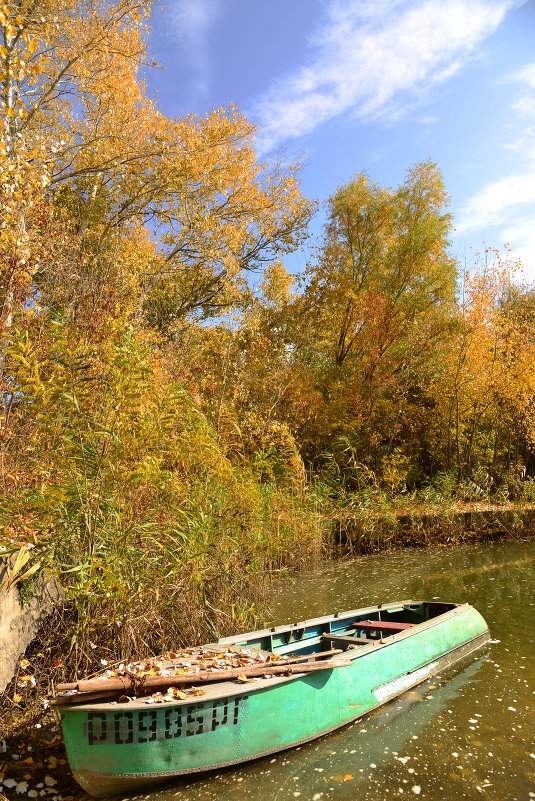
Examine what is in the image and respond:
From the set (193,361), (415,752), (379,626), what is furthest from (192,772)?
(193,361)

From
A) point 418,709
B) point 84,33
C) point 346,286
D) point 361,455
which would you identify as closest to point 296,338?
point 346,286

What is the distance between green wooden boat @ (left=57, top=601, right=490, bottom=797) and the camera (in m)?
3.71

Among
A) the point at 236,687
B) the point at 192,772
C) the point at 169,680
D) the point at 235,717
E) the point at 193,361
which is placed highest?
the point at 193,361

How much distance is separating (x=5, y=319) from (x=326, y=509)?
8702 mm

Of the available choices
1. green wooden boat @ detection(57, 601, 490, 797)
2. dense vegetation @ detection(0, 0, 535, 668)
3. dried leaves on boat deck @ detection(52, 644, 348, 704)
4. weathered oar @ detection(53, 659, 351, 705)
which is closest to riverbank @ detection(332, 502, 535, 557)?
dense vegetation @ detection(0, 0, 535, 668)

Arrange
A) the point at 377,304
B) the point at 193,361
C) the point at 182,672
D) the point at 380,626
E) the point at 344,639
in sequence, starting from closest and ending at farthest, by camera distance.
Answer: the point at 182,672 → the point at 344,639 → the point at 380,626 → the point at 193,361 → the point at 377,304

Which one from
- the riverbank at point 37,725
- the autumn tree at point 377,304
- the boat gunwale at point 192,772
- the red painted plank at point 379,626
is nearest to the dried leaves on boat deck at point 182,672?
the boat gunwale at point 192,772

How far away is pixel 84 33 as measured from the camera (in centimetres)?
1131

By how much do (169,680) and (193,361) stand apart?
10.1 m

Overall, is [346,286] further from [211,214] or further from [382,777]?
[382,777]

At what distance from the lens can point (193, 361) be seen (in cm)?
1358

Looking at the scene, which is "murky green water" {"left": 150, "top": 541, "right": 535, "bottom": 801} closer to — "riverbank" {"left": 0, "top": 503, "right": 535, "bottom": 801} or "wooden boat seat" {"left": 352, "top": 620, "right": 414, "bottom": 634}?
"wooden boat seat" {"left": 352, "top": 620, "right": 414, "bottom": 634}

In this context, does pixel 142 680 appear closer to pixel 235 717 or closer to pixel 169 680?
pixel 169 680

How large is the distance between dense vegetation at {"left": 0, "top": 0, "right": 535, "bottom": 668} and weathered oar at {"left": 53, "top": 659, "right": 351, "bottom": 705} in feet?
2.93
